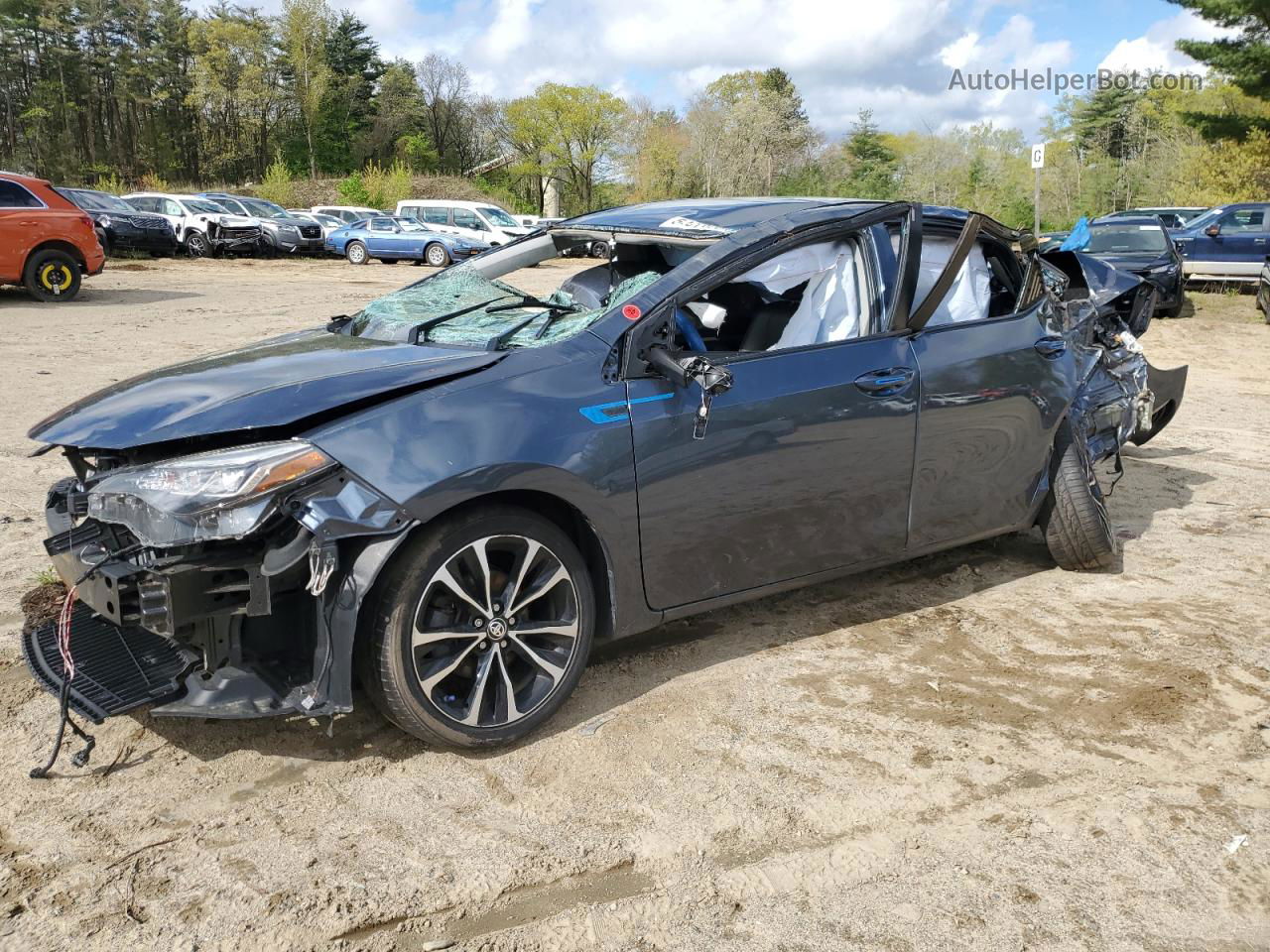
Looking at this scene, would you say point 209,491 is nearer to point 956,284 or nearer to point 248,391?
point 248,391

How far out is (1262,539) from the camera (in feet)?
18.9

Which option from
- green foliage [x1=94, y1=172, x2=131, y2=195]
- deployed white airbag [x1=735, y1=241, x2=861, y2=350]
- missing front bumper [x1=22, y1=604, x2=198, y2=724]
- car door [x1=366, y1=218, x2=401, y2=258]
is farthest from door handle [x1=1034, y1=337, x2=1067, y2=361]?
green foliage [x1=94, y1=172, x2=131, y2=195]

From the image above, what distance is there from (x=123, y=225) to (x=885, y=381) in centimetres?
2558

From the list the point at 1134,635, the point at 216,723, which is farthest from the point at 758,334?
the point at 216,723

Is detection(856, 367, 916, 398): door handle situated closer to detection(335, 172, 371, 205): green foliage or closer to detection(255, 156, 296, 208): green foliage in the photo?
detection(335, 172, 371, 205): green foliage

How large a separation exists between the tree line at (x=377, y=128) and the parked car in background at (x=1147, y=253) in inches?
1296

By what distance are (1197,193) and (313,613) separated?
141 feet

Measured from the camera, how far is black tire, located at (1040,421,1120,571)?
16.3 ft

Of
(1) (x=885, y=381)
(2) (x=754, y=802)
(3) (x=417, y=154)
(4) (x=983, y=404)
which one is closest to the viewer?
(2) (x=754, y=802)

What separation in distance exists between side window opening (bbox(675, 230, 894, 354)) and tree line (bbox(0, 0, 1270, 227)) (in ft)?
157

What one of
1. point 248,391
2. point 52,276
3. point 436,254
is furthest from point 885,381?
point 436,254

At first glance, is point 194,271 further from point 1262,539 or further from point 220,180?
point 220,180

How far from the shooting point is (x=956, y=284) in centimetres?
479

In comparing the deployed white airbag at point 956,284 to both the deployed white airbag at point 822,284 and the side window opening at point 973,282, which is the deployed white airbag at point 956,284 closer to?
the side window opening at point 973,282
